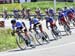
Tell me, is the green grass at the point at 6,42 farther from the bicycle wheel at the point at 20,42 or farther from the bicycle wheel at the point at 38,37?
the bicycle wheel at the point at 38,37

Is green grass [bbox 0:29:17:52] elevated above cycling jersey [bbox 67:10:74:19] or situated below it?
above

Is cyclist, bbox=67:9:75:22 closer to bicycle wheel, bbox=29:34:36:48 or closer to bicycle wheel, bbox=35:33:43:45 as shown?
bicycle wheel, bbox=35:33:43:45

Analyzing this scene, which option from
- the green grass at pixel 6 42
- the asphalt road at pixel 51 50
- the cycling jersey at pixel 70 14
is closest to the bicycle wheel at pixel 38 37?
the asphalt road at pixel 51 50

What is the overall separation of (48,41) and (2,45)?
3359 mm

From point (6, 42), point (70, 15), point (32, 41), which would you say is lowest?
point (70, 15)

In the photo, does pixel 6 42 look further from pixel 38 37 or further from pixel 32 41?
pixel 38 37

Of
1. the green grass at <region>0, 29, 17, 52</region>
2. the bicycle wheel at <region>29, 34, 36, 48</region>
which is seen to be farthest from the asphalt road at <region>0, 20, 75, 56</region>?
the green grass at <region>0, 29, 17, 52</region>

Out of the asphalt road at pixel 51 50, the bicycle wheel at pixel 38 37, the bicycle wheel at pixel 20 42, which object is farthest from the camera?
the bicycle wheel at pixel 38 37

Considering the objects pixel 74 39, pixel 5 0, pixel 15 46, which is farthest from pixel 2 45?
pixel 5 0

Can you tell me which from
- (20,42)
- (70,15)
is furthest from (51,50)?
(70,15)

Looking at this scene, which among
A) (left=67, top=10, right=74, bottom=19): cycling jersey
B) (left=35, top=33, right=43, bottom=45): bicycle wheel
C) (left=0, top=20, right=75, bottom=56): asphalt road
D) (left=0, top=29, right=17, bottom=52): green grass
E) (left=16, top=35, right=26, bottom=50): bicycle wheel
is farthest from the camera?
(left=67, top=10, right=74, bottom=19): cycling jersey

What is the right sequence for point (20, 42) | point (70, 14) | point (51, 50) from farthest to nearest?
point (70, 14)
point (20, 42)
point (51, 50)

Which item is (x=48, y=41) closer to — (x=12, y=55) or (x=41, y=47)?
(x=41, y=47)

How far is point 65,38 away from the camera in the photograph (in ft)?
84.7
